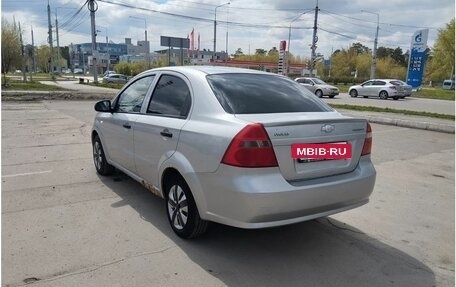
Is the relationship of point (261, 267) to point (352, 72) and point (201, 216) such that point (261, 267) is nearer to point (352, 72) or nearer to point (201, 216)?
point (201, 216)

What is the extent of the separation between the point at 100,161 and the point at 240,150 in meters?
3.54

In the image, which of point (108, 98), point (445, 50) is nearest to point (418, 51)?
point (445, 50)

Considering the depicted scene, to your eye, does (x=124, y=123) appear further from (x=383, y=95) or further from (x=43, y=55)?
(x=43, y=55)

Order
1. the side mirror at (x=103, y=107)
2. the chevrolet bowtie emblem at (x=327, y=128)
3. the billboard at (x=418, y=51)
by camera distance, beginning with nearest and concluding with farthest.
Answer: 1. the chevrolet bowtie emblem at (x=327, y=128)
2. the side mirror at (x=103, y=107)
3. the billboard at (x=418, y=51)

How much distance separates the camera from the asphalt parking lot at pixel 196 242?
10.6 feet

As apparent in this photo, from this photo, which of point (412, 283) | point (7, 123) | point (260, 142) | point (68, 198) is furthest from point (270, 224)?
point (7, 123)

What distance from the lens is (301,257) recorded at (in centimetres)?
360

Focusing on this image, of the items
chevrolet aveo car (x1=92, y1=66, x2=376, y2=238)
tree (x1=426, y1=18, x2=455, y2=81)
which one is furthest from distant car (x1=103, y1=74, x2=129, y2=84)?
chevrolet aveo car (x1=92, y1=66, x2=376, y2=238)

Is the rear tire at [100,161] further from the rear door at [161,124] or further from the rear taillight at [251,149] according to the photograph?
the rear taillight at [251,149]

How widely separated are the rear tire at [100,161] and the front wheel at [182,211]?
219cm

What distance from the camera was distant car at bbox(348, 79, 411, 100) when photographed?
29.1 metres

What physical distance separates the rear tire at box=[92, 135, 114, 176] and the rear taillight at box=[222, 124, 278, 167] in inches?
128

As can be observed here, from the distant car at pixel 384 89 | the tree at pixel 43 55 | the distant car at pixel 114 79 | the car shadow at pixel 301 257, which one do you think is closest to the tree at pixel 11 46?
the distant car at pixel 114 79

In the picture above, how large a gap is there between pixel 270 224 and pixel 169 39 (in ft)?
171
